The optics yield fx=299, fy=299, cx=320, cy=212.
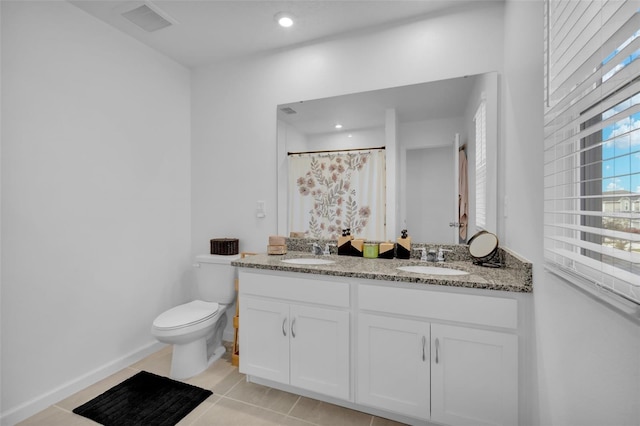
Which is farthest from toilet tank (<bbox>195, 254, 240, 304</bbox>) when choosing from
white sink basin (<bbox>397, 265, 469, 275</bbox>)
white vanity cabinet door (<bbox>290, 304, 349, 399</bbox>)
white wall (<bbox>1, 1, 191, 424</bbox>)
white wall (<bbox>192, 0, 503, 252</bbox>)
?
white sink basin (<bbox>397, 265, 469, 275</bbox>)

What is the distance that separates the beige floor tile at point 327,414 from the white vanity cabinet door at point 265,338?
18 cm

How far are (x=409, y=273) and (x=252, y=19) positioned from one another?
207 cm

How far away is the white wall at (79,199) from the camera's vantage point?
176 cm

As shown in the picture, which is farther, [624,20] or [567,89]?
[567,89]

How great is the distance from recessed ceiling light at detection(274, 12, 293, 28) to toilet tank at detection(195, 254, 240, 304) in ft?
6.20

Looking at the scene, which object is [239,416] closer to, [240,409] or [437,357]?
[240,409]

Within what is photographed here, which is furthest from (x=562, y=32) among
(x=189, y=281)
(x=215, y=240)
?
(x=189, y=281)

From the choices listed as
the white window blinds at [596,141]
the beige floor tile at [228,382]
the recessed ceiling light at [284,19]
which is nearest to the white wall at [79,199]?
the beige floor tile at [228,382]

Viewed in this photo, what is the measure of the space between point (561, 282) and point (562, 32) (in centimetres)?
87

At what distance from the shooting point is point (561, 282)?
1070mm

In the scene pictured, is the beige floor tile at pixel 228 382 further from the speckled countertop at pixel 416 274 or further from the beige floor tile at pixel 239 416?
the speckled countertop at pixel 416 274

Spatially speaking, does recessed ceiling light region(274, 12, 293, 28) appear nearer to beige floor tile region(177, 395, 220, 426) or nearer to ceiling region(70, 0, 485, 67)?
ceiling region(70, 0, 485, 67)

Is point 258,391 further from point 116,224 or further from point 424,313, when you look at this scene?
point 116,224

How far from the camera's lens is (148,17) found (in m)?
2.16
